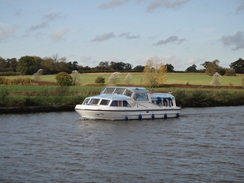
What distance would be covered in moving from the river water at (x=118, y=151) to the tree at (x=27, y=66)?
297 feet

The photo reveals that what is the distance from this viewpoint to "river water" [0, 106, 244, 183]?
1977 cm

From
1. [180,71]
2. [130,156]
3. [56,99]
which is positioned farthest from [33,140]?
[180,71]

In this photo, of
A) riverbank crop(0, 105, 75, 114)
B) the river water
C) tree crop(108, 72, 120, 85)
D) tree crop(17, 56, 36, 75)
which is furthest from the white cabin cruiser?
tree crop(17, 56, 36, 75)

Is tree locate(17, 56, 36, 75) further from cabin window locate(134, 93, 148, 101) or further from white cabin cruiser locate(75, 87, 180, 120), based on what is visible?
cabin window locate(134, 93, 148, 101)

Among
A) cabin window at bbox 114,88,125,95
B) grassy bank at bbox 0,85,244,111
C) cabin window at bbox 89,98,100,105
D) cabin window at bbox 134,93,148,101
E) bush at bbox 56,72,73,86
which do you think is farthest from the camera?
bush at bbox 56,72,73,86

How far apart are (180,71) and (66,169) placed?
425ft

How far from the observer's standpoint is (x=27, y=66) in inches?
5167

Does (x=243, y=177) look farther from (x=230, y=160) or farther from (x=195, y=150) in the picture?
(x=195, y=150)

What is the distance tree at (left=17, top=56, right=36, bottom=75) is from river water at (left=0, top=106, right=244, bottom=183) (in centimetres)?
9056

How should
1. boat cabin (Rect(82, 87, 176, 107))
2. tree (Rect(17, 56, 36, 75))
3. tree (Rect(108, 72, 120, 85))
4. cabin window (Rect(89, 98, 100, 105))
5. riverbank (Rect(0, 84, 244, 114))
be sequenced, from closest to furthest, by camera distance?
boat cabin (Rect(82, 87, 176, 107)) < cabin window (Rect(89, 98, 100, 105)) < riverbank (Rect(0, 84, 244, 114)) < tree (Rect(108, 72, 120, 85)) < tree (Rect(17, 56, 36, 75))

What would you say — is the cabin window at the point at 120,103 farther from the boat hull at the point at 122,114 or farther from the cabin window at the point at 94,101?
the cabin window at the point at 94,101

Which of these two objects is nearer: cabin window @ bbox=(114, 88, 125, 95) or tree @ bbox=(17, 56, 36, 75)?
cabin window @ bbox=(114, 88, 125, 95)

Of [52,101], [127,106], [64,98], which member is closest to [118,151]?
[127,106]

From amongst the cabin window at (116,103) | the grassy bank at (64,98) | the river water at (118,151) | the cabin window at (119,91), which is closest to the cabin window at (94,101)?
the cabin window at (116,103)
